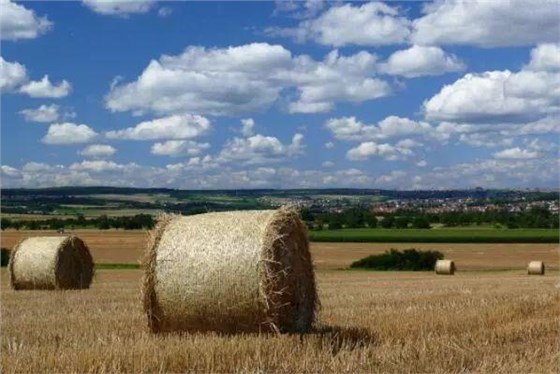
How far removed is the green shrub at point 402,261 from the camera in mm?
45781

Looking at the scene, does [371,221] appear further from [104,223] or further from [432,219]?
[104,223]

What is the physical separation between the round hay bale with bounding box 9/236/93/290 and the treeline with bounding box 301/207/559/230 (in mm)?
50022

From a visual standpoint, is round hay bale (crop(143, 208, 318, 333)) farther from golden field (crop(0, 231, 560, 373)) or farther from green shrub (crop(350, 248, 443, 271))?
green shrub (crop(350, 248, 443, 271))

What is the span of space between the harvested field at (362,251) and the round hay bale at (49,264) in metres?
17.6

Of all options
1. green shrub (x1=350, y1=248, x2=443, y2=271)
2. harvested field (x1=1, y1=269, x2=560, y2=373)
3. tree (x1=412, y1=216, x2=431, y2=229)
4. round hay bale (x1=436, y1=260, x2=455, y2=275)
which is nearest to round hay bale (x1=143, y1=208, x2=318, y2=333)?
harvested field (x1=1, y1=269, x2=560, y2=373)

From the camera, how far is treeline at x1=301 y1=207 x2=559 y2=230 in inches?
2933

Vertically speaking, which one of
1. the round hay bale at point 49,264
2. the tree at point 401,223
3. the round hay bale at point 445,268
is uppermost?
the round hay bale at point 49,264

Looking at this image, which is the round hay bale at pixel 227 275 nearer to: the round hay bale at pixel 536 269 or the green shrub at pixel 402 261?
the round hay bale at pixel 536 269

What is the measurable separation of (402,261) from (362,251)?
5949 millimetres

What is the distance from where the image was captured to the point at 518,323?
1070cm

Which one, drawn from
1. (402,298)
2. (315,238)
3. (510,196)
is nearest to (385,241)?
(315,238)

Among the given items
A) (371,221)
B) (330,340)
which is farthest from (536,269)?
(371,221)

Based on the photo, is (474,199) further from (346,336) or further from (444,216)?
(346,336)

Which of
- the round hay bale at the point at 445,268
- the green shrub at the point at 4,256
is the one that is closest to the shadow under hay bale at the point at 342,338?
the round hay bale at the point at 445,268
